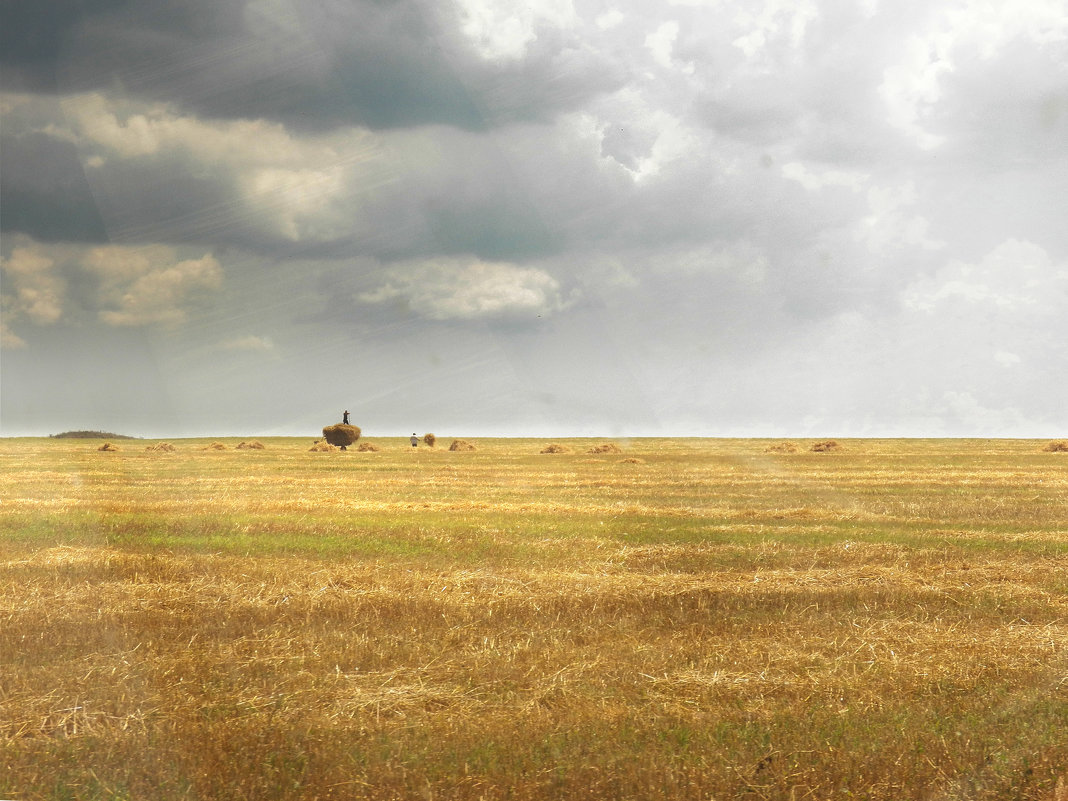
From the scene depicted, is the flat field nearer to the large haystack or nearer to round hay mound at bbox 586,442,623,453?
round hay mound at bbox 586,442,623,453

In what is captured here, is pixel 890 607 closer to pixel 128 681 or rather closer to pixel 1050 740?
pixel 1050 740

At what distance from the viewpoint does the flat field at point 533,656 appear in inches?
275

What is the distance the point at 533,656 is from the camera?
984 centimetres

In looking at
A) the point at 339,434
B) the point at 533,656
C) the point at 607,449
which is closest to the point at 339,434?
the point at 339,434

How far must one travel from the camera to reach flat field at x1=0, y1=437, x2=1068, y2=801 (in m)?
7.00

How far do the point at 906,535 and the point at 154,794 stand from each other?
632 inches

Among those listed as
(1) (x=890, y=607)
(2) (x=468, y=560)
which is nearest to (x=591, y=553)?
(2) (x=468, y=560)

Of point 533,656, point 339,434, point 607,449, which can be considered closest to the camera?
point 533,656

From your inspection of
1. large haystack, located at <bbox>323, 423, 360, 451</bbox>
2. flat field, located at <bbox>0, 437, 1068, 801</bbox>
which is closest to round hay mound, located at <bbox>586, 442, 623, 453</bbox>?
large haystack, located at <bbox>323, 423, 360, 451</bbox>

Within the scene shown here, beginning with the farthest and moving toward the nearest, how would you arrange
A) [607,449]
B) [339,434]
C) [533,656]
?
1. [339,434]
2. [607,449]
3. [533,656]

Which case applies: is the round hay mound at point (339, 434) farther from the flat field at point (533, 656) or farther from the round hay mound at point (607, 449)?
the flat field at point (533, 656)

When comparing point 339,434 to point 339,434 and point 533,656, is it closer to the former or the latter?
point 339,434

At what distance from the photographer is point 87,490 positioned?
97.8 ft

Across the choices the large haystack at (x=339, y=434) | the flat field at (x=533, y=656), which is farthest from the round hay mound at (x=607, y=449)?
the flat field at (x=533, y=656)
